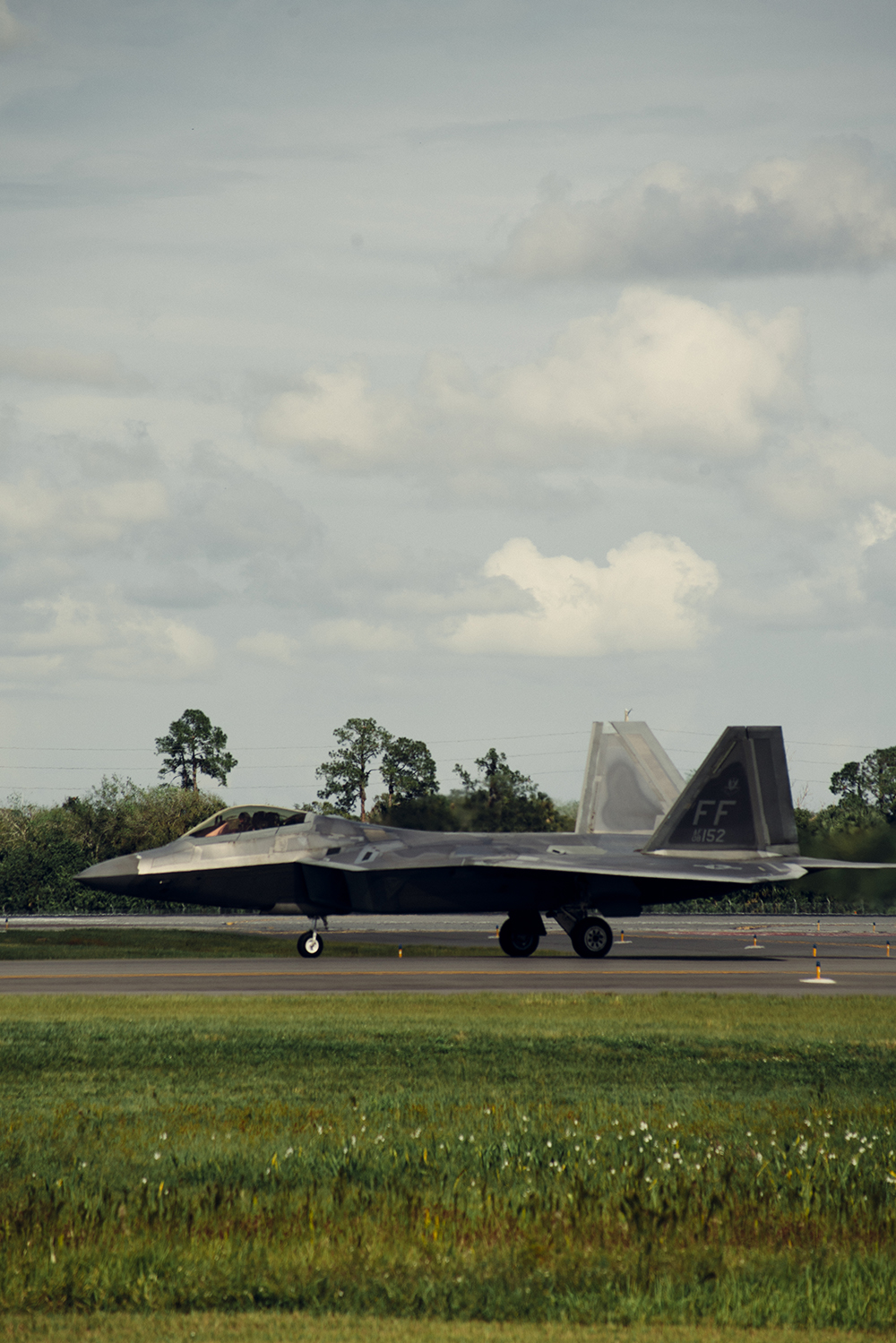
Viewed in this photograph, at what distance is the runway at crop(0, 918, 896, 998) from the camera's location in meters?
23.6

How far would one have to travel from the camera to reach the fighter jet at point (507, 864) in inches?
1227

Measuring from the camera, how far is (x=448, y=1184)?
8844 mm

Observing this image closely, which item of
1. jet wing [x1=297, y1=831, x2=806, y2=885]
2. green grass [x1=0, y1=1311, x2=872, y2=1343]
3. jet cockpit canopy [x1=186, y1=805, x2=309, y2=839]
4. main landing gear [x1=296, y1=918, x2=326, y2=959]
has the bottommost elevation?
green grass [x1=0, y1=1311, x2=872, y2=1343]

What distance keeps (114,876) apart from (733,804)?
16.4 meters

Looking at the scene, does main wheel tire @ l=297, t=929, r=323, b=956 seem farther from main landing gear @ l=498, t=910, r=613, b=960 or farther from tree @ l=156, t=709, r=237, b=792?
tree @ l=156, t=709, r=237, b=792

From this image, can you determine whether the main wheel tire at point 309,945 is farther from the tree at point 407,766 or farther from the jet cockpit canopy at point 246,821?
the tree at point 407,766

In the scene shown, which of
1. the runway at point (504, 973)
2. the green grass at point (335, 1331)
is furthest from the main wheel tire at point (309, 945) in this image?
the green grass at point (335, 1331)

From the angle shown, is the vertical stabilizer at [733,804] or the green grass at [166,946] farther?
the green grass at [166,946]

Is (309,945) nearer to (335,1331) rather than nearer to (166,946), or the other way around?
(166,946)

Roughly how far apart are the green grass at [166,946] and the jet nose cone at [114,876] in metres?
2.36

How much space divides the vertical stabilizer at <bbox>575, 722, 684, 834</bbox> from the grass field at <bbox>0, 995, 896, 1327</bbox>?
2245 cm

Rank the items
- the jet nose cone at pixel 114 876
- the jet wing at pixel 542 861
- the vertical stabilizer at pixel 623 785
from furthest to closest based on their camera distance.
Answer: the vertical stabilizer at pixel 623 785 → the jet wing at pixel 542 861 → the jet nose cone at pixel 114 876

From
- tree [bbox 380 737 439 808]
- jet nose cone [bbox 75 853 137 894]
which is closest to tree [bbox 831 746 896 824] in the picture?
tree [bbox 380 737 439 808]

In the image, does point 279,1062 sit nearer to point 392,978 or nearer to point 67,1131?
point 67,1131
